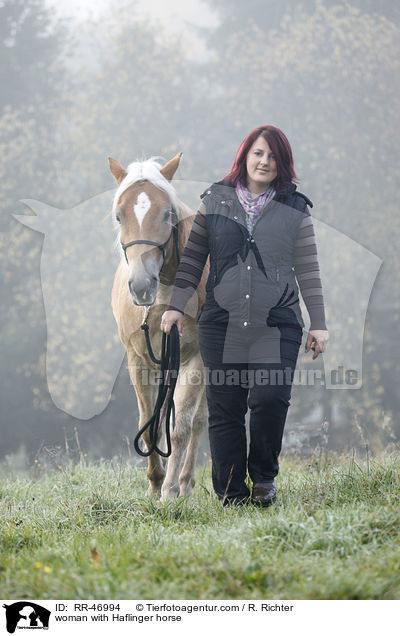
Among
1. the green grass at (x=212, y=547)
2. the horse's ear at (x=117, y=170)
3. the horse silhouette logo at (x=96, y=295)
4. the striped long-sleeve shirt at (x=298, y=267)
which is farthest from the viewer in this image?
the horse silhouette logo at (x=96, y=295)

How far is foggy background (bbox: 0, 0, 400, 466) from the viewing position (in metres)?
7.50

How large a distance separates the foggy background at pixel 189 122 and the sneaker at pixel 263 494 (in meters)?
4.31

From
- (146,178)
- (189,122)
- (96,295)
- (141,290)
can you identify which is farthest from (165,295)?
(189,122)

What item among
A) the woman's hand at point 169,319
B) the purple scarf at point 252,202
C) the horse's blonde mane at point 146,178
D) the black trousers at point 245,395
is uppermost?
the horse's blonde mane at point 146,178

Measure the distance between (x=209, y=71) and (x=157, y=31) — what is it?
94 centimetres

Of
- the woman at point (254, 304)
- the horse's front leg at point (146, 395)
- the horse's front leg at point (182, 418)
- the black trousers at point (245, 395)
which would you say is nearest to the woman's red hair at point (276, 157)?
the woman at point (254, 304)

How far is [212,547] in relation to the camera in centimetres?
208

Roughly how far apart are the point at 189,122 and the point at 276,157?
5.48m

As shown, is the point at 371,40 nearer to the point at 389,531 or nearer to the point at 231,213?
the point at 231,213

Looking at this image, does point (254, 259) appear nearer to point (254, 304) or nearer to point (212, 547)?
point (254, 304)

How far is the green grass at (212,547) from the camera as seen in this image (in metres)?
1.84

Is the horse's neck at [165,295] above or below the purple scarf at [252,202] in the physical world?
below

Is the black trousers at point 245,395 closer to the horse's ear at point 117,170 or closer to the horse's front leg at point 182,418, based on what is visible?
the horse's front leg at point 182,418

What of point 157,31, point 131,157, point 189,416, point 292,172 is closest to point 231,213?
point 292,172
